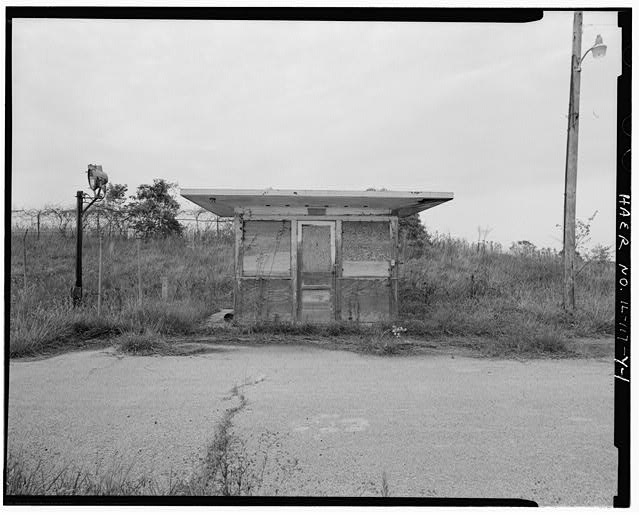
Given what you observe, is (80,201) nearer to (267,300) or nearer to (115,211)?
(267,300)

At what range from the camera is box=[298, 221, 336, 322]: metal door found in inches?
313

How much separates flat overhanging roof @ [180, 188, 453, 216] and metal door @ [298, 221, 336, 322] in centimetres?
62

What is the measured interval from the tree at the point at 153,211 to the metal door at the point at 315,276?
9.25m

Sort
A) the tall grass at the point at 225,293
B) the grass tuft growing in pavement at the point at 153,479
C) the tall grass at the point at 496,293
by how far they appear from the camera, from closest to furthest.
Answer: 1. the grass tuft growing in pavement at the point at 153,479
2. the tall grass at the point at 225,293
3. the tall grass at the point at 496,293

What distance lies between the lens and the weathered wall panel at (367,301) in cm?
799

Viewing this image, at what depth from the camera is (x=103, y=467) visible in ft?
9.68

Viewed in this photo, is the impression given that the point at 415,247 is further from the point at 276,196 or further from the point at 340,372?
the point at 340,372

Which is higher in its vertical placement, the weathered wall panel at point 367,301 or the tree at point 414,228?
the tree at point 414,228

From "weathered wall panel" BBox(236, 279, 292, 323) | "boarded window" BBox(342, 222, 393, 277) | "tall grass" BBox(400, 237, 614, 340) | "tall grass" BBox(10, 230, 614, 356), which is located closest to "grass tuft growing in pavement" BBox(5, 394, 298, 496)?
Result: "tall grass" BBox(10, 230, 614, 356)

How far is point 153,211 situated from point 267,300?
931cm

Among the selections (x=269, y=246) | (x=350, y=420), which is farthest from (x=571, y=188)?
(x=350, y=420)

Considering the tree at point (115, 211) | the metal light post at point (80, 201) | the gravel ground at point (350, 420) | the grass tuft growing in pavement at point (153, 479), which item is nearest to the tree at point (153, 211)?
the tree at point (115, 211)

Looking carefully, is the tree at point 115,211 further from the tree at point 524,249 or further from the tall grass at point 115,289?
the tree at point 524,249

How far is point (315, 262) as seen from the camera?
7980 millimetres
